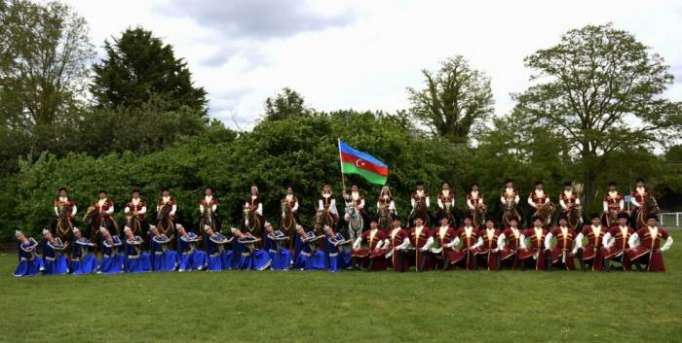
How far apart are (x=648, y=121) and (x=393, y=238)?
877 inches

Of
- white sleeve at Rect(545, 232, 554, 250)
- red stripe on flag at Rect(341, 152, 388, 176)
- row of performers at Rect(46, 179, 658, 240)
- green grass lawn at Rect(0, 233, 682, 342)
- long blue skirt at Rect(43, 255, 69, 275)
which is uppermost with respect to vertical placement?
red stripe on flag at Rect(341, 152, 388, 176)

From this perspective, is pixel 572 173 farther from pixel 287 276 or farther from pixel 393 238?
pixel 287 276

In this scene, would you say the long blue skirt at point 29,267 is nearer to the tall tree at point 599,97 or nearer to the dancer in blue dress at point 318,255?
the dancer in blue dress at point 318,255

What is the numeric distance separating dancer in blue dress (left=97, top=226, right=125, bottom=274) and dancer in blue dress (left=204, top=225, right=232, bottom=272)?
211cm

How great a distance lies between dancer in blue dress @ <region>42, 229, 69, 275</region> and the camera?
587 inches

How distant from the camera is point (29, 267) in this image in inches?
588

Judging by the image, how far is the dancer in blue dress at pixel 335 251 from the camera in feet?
48.2

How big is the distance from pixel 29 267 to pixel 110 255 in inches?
72.2

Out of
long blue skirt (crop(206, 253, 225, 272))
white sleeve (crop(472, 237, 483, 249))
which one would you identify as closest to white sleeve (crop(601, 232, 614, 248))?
white sleeve (crop(472, 237, 483, 249))

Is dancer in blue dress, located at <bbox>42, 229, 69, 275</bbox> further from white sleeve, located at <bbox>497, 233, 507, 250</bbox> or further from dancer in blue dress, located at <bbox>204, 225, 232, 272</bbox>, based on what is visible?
white sleeve, located at <bbox>497, 233, 507, 250</bbox>

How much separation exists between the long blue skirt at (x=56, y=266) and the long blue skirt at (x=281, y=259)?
193 inches

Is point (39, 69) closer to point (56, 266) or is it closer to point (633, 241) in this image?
point (56, 266)

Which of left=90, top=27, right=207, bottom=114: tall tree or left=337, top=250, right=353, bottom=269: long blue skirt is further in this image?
left=90, top=27, right=207, bottom=114: tall tree

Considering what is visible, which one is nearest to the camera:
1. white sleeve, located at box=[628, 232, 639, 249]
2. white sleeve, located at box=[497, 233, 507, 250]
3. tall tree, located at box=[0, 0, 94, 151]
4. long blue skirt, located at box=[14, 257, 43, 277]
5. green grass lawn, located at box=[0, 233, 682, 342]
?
green grass lawn, located at box=[0, 233, 682, 342]
